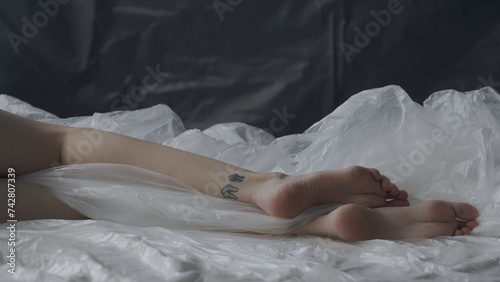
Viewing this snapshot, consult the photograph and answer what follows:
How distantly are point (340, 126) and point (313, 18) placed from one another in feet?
1.58

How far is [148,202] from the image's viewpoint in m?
1.20

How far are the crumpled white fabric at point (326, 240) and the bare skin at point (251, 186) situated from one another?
22 mm

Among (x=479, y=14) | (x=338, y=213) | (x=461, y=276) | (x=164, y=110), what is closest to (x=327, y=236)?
(x=338, y=213)

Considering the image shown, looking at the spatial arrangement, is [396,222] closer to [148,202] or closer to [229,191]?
[229,191]

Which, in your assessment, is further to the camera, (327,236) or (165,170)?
(165,170)

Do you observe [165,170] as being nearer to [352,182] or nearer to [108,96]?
[352,182]

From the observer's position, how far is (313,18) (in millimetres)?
1847

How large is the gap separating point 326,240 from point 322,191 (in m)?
0.07

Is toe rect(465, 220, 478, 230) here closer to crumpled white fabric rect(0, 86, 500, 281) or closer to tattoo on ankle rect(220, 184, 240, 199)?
crumpled white fabric rect(0, 86, 500, 281)

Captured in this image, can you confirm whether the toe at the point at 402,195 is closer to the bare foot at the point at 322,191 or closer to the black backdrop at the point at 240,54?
the bare foot at the point at 322,191
